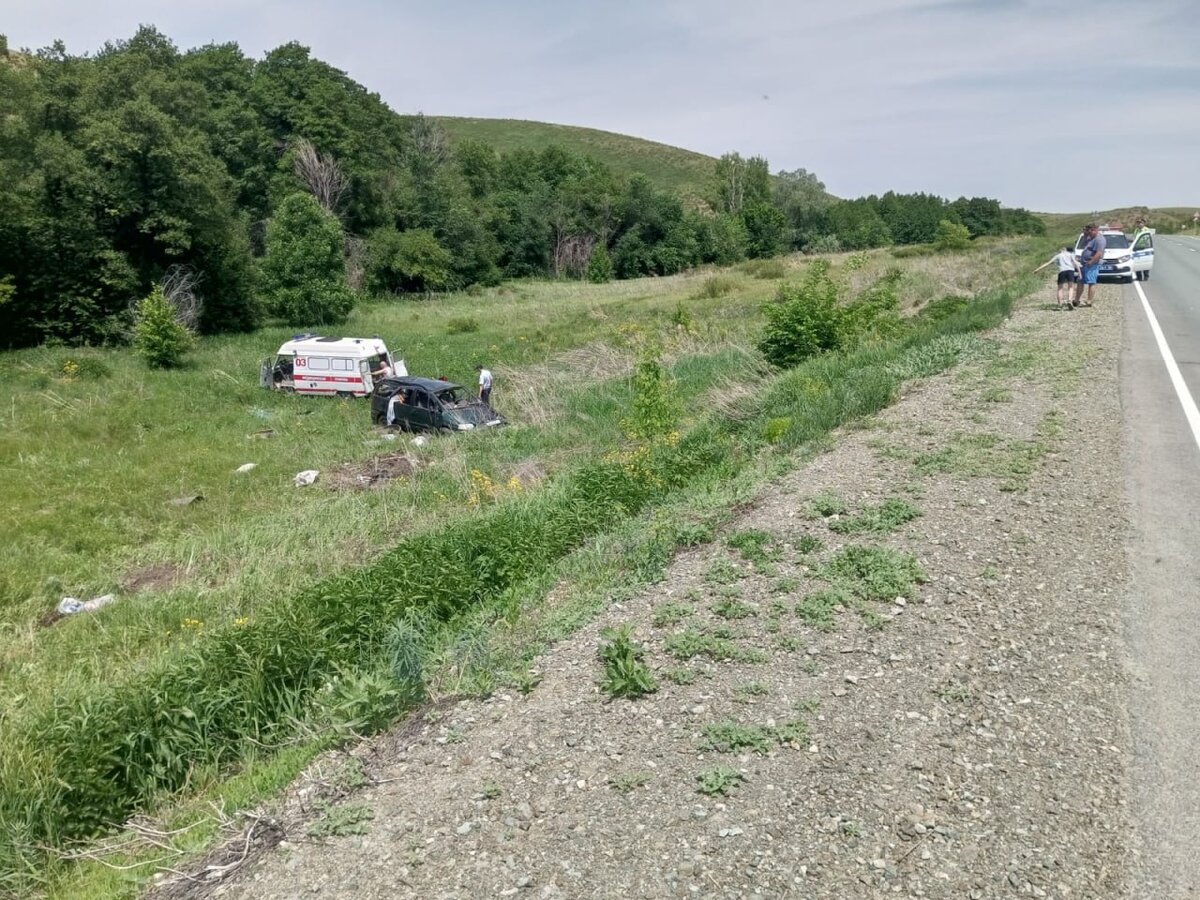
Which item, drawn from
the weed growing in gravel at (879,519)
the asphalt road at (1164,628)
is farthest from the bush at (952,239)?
the weed growing in gravel at (879,519)

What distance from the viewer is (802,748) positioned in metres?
4.33

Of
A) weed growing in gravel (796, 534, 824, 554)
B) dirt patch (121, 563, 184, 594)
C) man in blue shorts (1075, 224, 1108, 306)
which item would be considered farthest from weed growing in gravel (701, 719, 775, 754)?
man in blue shorts (1075, 224, 1108, 306)

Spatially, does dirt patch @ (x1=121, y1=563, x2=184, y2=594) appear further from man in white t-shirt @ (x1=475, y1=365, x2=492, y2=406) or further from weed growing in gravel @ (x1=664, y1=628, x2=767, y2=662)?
Answer: man in white t-shirt @ (x1=475, y1=365, x2=492, y2=406)

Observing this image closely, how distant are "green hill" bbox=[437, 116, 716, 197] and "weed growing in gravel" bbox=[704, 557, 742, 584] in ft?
342

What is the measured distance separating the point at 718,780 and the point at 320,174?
184 feet

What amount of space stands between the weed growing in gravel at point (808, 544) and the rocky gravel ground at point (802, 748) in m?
0.02

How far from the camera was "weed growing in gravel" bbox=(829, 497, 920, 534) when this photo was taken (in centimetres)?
701

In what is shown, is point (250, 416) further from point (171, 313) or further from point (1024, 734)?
point (1024, 734)

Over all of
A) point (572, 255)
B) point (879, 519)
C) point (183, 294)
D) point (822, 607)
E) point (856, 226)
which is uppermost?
point (856, 226)

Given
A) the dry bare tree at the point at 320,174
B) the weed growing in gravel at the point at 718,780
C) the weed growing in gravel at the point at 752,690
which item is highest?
the dry bare tree at the point at 320,174

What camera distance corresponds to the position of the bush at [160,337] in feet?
83.6

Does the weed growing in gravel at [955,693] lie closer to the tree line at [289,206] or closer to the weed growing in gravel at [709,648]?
the weed growing in gravel at [709,648]

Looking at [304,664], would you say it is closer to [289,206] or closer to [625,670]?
[625,670]

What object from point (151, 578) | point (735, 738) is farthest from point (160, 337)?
point (735, 738)
